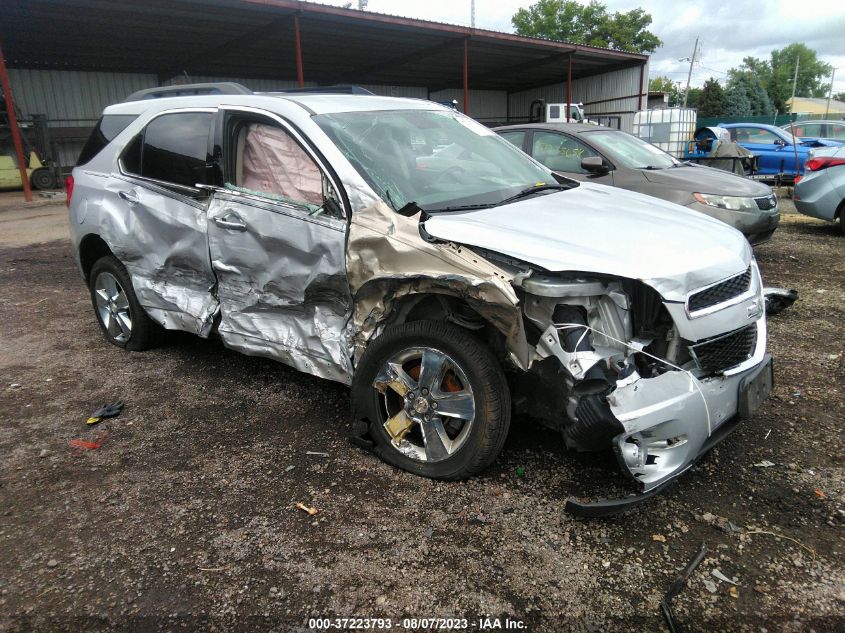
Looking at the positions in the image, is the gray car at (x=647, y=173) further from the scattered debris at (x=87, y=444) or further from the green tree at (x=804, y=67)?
the green tree at (x=804, y=67)

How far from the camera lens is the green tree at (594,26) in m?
53.2

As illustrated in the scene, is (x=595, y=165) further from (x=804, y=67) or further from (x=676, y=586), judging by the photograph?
(x=804, y=67)

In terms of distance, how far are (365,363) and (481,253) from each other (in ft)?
2.76

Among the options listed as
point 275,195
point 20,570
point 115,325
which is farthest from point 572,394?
point 115,325

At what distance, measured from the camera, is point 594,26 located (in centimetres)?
5441

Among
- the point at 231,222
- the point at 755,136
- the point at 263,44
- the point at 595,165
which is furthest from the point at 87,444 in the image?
the point at 755,136

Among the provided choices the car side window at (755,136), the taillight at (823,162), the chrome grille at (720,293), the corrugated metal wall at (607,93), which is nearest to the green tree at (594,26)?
the corrugated metal wall at (607,93)

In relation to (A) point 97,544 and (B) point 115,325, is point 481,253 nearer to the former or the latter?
(A) point 97,544

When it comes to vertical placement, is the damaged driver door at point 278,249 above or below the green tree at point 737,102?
below

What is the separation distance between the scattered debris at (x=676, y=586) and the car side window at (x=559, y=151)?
→ 5311 millimetres

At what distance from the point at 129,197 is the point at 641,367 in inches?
141

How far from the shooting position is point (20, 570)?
246 cm

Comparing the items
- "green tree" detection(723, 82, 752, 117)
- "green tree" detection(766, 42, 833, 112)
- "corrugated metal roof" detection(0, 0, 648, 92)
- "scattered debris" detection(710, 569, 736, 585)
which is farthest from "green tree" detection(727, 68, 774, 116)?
"green tree" detection(766, 42, 833, 112)

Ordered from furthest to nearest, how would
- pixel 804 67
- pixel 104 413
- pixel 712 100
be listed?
pixel 804 67
pixel 712 100
pixel 104 413
